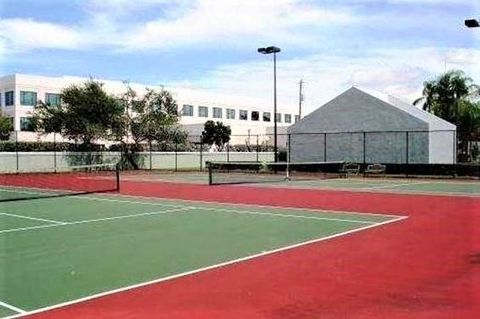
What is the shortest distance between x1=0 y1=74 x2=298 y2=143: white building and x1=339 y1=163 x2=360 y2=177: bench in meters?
16.2

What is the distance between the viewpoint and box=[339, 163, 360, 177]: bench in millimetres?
36188

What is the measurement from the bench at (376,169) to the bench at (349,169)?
2.12 feet

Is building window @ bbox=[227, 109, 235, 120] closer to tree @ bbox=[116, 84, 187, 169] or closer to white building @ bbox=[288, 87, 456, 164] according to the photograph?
tree @ bbox=[116, 84, 187, 169]

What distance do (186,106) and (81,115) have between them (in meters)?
45.0

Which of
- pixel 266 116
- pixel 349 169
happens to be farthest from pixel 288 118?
pixel 349 169

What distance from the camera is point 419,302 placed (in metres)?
6.56

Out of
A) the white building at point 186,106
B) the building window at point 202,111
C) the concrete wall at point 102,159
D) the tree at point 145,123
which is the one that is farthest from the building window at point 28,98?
the concrete wall at point 102,159

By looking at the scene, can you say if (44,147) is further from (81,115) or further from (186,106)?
(186,106)

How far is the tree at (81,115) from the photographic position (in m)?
46.2

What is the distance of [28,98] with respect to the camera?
7325 centimetres

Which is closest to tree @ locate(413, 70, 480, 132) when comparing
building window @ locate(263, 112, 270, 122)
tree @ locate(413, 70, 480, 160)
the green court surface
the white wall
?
tree @ locate(413, 70, 480, 160)

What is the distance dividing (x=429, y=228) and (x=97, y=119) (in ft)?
124

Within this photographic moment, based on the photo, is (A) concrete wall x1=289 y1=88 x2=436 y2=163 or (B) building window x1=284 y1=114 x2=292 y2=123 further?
(B) building window x1=284 y1=114 x2=292 y2=123

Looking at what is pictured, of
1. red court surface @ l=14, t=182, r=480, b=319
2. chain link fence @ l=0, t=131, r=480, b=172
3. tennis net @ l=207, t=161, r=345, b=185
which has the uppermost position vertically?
chain link fence @ l=0, t=131, r=480, b=172
